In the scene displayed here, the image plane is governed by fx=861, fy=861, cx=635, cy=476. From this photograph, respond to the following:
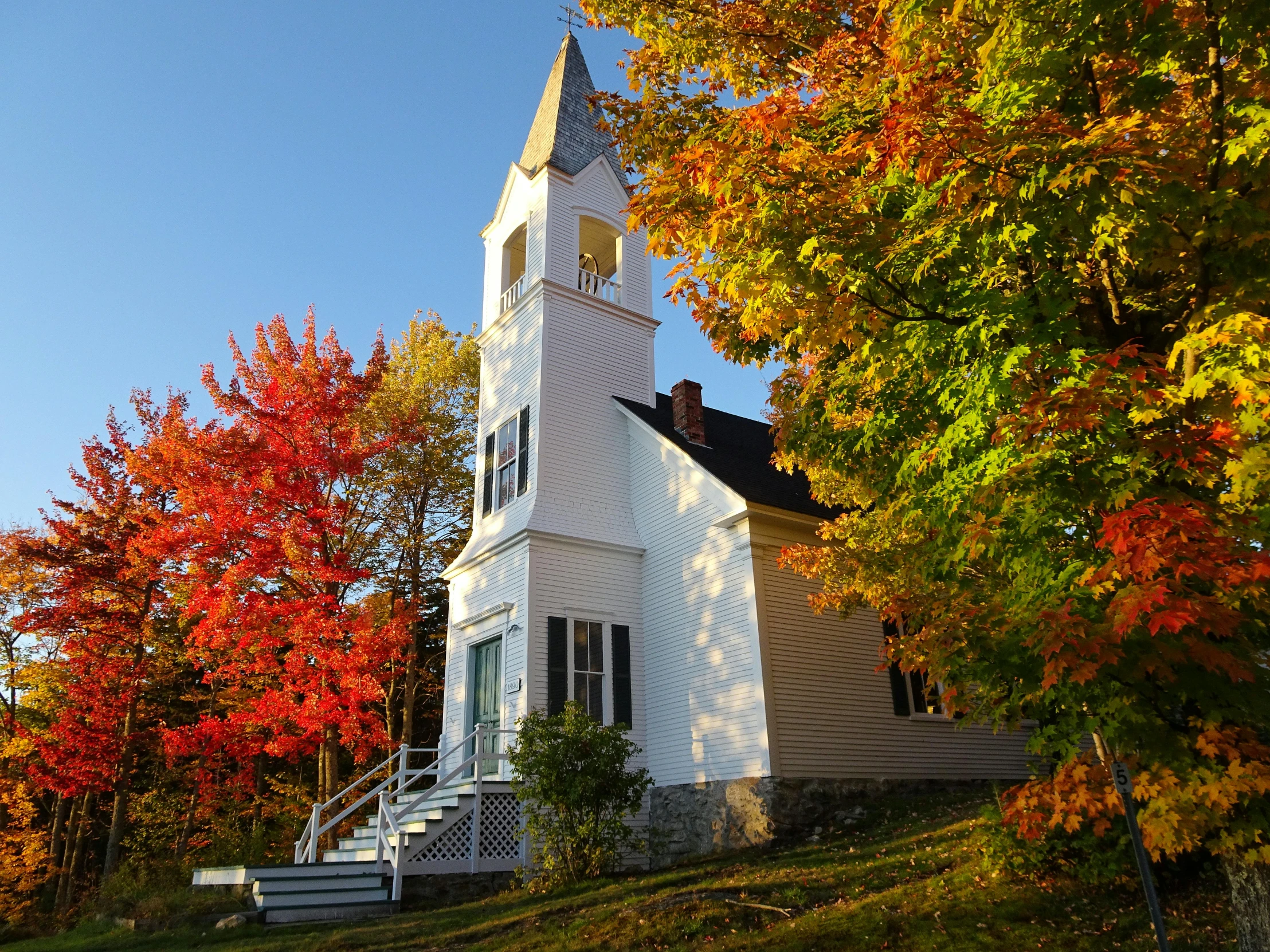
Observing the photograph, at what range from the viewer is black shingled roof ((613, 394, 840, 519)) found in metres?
14.7

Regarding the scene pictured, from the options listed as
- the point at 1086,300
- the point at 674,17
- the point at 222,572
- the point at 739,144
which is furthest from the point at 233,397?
the point at 1086,300

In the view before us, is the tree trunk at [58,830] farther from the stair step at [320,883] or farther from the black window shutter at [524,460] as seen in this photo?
the black window shutter at [524,460]

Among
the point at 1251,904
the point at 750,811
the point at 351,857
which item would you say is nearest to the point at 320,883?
the point at 351,857

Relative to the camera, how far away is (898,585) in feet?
33.2

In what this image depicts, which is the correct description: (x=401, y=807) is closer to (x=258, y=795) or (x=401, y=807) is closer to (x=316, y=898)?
(x=316, y=898)

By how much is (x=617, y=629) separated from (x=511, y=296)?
317 inches

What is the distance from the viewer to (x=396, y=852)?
11508mm

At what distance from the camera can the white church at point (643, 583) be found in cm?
1342

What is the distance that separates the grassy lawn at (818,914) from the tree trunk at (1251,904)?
0.70 m

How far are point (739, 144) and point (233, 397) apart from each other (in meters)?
17.5

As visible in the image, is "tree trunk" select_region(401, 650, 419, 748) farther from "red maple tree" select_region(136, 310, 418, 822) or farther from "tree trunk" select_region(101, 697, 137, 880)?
"tree trunk" select_region(101, 697, 137, 880)

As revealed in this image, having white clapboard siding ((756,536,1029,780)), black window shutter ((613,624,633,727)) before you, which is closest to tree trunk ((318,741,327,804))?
black window shutter ((613,624,633,727))

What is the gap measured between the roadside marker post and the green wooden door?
11088 millimetres

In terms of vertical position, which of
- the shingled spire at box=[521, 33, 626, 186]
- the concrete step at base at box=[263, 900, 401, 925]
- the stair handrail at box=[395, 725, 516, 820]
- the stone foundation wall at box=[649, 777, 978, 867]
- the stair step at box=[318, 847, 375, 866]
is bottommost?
the concrete step at base at box=[263, 900, 401, 925]
